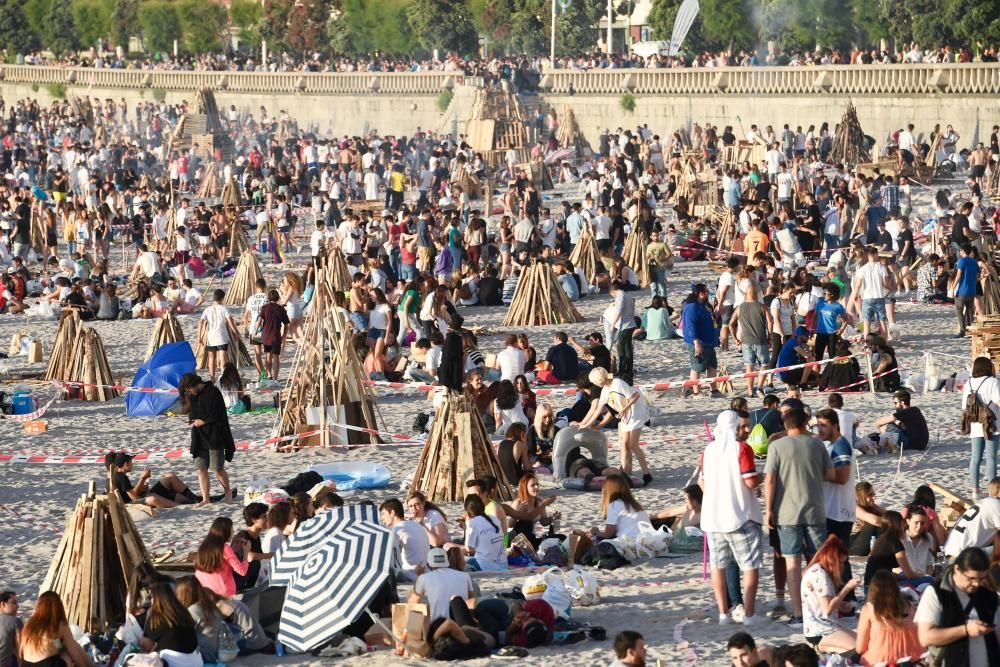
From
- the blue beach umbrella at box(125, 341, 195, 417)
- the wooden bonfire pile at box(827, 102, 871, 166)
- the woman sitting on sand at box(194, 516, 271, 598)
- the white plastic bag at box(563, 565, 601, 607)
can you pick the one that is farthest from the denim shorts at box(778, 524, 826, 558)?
the wooden bonfire pile at box(827, 102, 871, 166)

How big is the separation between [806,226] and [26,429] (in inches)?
492

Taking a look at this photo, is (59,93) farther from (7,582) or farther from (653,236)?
(7,582)

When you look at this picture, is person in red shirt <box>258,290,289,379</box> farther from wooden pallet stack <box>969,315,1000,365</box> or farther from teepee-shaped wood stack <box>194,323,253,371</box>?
wooden pallet stack <box>969,315,1000,365</box>

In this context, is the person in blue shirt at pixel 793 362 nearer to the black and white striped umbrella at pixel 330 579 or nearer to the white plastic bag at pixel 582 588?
the white plastic bag at pixel 582 588

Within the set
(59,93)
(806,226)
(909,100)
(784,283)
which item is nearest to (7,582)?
(784,283)

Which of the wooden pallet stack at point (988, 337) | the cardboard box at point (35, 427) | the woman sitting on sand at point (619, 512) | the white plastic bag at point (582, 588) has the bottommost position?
the cardboard box at point (35, 427)

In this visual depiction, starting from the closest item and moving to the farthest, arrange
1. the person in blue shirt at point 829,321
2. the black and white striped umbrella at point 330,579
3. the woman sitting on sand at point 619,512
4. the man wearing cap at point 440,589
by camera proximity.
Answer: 1. the man wearing cap at point 440,589
2. the black and white striped umbrella at point 330,579
3. the woman sitting on sand at point 619,512
4. the person in blue shirt at point 829,321

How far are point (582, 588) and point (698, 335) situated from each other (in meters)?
6.95

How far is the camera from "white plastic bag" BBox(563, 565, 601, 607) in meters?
11.7

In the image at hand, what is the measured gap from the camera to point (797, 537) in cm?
1083

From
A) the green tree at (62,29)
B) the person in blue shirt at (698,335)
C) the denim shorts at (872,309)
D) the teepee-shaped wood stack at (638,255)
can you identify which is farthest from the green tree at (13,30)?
the person in blue shirt at (698,335)

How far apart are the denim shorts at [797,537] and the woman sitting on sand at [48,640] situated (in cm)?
394

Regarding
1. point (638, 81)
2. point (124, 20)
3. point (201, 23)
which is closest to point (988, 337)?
point (638, 81)

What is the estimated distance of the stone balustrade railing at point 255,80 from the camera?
62.1 metres
